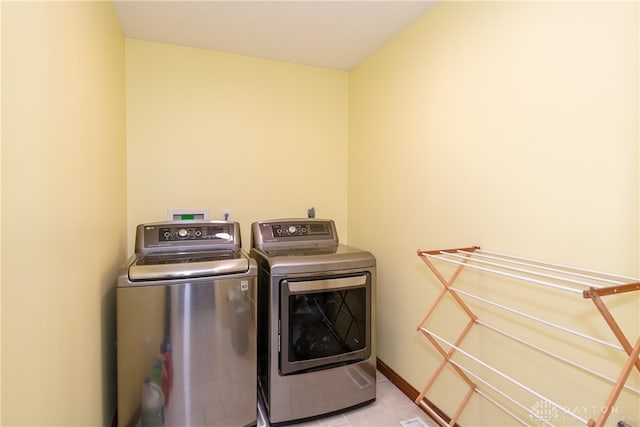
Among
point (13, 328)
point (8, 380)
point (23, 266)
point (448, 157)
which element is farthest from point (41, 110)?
point (448, 157)

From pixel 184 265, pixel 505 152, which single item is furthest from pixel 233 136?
pixel 505 152

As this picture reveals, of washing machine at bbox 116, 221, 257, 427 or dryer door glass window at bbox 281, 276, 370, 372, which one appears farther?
dryer door glass window at bbox 281, 276, 370, 372

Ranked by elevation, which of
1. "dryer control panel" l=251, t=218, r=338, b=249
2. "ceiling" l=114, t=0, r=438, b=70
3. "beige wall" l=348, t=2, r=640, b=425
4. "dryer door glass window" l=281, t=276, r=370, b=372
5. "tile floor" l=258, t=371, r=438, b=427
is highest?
"ceiling" l=114, t=0, r=438, b=70

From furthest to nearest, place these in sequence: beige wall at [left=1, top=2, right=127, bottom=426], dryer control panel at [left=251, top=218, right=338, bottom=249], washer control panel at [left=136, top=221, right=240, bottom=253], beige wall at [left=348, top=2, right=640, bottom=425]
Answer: dryer control panel at [left=251, top=218, right=338, bottom=249] → washer control panel at [left=136, top=221, right=240, bottom=253] → beige wall at [left=348, top=2, right=640, bottom=425] → beige wall at [left=1, top=2, right=127, bottom=426]

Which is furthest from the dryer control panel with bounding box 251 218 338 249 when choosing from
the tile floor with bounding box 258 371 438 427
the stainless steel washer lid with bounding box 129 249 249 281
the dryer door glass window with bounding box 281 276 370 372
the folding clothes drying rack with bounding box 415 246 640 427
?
the tile floor with bounding box 258 371 438 427

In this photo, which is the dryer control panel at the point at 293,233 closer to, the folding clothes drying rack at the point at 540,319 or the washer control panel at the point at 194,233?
the washer control panel at the point at 194,233

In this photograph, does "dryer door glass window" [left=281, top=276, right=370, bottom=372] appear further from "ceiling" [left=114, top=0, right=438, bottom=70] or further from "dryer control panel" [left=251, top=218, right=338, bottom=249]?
"ceiling" [left=114, top=0, right=438, bottom=70]

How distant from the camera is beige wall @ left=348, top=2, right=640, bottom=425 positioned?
1.08 meters

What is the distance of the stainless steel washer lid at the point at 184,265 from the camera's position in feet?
5.06

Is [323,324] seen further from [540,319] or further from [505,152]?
[505,152]

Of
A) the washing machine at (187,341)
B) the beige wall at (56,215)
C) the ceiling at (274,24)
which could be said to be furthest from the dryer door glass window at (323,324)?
the ceiling at (274,24)

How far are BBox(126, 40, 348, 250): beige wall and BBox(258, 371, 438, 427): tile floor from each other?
1360 millimetres

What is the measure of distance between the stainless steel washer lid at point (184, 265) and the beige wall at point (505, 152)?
109cm

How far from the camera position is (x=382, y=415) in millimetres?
1914
